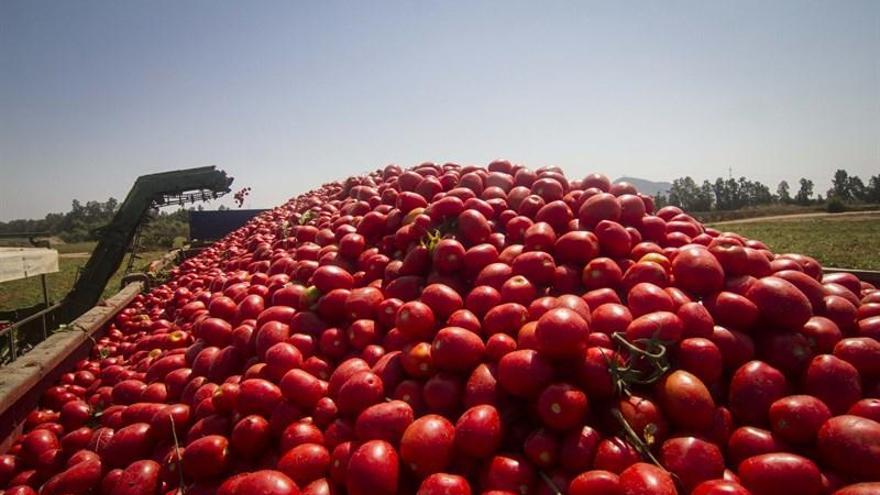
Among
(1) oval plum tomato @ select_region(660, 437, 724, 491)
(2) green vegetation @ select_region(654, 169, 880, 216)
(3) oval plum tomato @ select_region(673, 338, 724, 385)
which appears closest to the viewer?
(1) oval plum tomato @ select_region(660, 437, 724, 491)

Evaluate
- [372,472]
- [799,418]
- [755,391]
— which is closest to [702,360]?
[755,391]

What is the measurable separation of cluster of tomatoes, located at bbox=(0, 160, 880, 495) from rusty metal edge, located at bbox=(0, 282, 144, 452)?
6.9 inches

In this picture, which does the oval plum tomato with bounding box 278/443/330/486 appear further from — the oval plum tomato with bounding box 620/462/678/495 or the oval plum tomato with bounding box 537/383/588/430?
the oval plum tomato with bounding box 620/462/678/495

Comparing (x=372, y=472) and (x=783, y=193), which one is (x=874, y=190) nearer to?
(x=783, y=193)

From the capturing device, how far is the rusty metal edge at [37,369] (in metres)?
3.47

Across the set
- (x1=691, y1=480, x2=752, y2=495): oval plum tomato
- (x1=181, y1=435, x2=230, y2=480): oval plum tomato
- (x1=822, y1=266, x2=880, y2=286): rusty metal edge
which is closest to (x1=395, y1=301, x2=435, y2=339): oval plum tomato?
(x1=181, y1=435, x2=230, y2=480): oval plum tomato

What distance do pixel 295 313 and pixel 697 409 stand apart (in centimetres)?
259

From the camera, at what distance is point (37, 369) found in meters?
3.93

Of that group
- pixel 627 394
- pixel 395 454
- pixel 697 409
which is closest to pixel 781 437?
pixel 697 409

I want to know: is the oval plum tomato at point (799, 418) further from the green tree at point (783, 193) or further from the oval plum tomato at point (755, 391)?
the green tree at point (783, 193)

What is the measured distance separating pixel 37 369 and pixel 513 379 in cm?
433

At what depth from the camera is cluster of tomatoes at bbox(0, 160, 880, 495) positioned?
191 centimetres

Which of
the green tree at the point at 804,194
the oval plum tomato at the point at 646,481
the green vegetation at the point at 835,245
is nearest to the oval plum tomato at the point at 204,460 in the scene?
the oval plum tomato at the point at 646,481

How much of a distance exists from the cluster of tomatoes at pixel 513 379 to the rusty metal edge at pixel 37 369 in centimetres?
17
